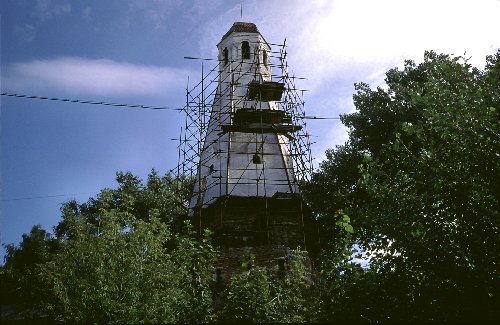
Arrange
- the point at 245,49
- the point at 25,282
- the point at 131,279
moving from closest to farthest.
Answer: the point at 131,279
the point at 25,282
the point at 245,49

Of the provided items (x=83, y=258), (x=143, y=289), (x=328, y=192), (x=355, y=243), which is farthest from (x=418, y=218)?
(x=328, y=192)

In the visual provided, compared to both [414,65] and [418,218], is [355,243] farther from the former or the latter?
[414,65]

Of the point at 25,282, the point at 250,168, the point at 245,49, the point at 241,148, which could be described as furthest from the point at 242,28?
the point at 25,282

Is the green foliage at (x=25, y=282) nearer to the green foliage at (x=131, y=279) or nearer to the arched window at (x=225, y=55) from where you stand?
the green foliage at (x=131, y=279)

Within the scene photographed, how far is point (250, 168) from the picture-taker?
1902 cm

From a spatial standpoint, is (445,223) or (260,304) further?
(445,223)

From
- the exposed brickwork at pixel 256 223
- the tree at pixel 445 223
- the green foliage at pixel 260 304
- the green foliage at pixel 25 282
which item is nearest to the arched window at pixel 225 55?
the exposed brickwork at pixel 256 223

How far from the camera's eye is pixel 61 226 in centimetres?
2780

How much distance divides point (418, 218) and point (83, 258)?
9.03 metres

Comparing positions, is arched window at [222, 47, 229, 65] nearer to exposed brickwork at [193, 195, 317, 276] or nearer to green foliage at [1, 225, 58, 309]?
exposed brickwork at [193, 195, 317, 276]

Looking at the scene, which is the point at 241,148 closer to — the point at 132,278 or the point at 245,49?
the point at 245,49

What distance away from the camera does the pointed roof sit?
2416cm

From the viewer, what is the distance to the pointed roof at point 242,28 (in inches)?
951

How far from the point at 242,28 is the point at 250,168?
10.2 m
